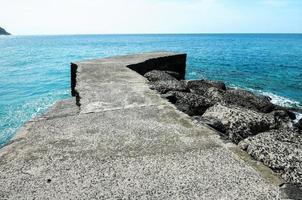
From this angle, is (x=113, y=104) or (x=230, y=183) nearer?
(x=230, y=183)

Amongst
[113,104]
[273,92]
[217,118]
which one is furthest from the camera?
[273,92]

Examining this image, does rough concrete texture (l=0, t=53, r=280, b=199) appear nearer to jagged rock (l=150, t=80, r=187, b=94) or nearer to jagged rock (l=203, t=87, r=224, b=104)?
jagged rock (l=150, t=80, r=187, b=94)

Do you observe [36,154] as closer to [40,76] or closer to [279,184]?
[279,184]

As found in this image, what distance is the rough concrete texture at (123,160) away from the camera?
230 cm

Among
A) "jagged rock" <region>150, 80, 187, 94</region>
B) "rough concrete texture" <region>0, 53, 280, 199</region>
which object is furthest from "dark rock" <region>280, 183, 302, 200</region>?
"jagged rock" <region>150, 80, 187, 94</region>

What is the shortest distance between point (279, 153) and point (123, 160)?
1.48m

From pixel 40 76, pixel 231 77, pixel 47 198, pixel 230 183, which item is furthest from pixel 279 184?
pixel 40 76

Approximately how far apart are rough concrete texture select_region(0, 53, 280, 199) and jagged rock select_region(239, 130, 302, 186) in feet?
0.77

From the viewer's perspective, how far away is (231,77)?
18359 mm

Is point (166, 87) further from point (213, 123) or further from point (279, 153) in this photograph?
point (279, 153)

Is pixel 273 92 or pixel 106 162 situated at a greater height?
pixel 106 162

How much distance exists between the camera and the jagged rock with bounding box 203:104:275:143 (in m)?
3.75

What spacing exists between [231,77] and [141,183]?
16896 millimetres

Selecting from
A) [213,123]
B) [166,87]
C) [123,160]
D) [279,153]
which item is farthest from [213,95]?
[123,160]
